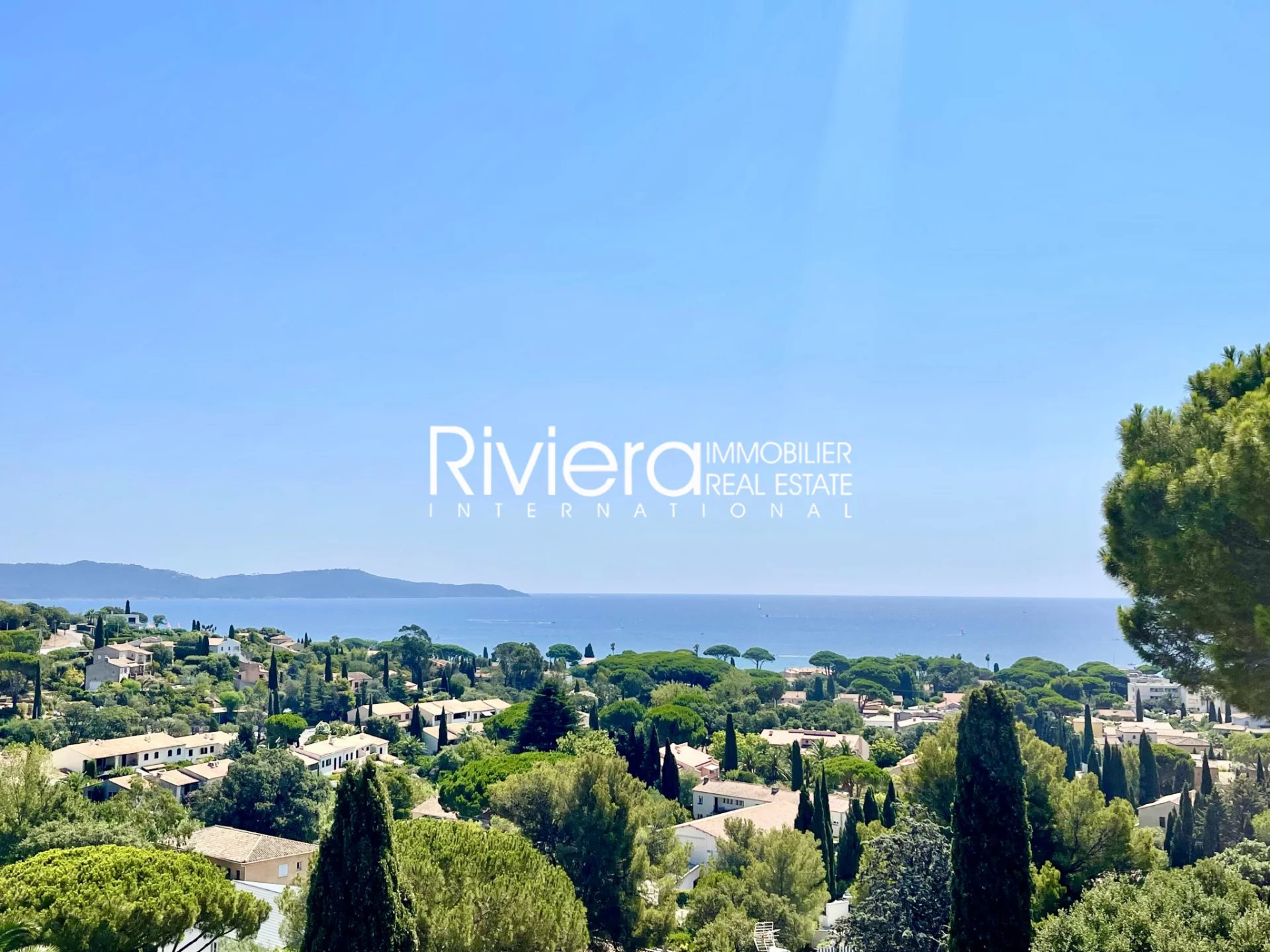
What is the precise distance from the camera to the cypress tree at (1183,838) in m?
30.9

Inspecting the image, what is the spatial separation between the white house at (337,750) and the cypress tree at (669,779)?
13130 mm

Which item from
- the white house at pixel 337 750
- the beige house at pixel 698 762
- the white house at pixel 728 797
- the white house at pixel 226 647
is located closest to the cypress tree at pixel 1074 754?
the white house at pixel 728 797

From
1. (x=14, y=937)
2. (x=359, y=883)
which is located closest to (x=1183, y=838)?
(x=359, y=883)

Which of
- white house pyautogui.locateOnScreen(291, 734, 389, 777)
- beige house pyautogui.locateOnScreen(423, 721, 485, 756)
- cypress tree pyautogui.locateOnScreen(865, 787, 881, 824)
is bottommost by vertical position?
beige house pyautogui.locateOnScreen(423, 721, 485, 756)

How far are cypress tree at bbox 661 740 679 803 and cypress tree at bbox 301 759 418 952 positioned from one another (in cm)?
2845

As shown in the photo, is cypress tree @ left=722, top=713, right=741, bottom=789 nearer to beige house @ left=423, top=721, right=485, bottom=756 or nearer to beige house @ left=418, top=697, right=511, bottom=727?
beige house @ left=423, top=721, right=485, bottom=756

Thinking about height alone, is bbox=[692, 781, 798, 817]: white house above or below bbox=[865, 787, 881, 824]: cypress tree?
below

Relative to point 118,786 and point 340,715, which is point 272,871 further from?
point 340,715

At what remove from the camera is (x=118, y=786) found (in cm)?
3809

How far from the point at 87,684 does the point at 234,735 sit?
613 inches

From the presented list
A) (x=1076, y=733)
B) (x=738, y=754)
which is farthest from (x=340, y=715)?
(x=1076, y=733)

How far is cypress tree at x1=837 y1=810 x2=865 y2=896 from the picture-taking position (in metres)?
27.7

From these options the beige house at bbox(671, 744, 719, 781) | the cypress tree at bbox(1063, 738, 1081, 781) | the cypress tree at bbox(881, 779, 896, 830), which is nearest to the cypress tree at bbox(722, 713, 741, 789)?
the beige house at bbox(671, 744, 719, 781)

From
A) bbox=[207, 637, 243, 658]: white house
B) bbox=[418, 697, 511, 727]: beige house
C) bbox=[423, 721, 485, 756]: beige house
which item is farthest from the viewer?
bbox=[207, 637, 243, 658]: white house
